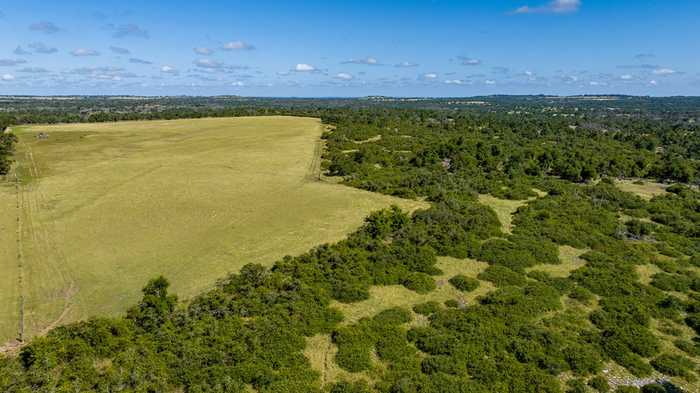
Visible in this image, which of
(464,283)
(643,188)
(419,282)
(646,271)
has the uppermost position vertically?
(643,188)

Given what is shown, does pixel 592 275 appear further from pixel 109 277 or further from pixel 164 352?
pixel 109 277

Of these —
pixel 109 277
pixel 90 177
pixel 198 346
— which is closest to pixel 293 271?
pixel 198 346

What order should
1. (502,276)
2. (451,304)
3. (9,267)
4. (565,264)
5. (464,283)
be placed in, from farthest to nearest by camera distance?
(565,264), (502,276), (9,267), (464,283), (451,304)

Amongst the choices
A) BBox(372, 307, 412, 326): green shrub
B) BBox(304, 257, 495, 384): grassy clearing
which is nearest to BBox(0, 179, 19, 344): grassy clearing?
BBox(304, 257, 495, 384): grassy clearing

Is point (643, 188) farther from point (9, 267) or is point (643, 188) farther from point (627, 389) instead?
point (9, 267)

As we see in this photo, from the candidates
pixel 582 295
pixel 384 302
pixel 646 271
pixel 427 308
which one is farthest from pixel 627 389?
pixel 646 271

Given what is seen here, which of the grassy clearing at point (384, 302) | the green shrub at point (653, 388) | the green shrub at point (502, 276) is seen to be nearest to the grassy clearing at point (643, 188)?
the green shrub at point (502, 276)
